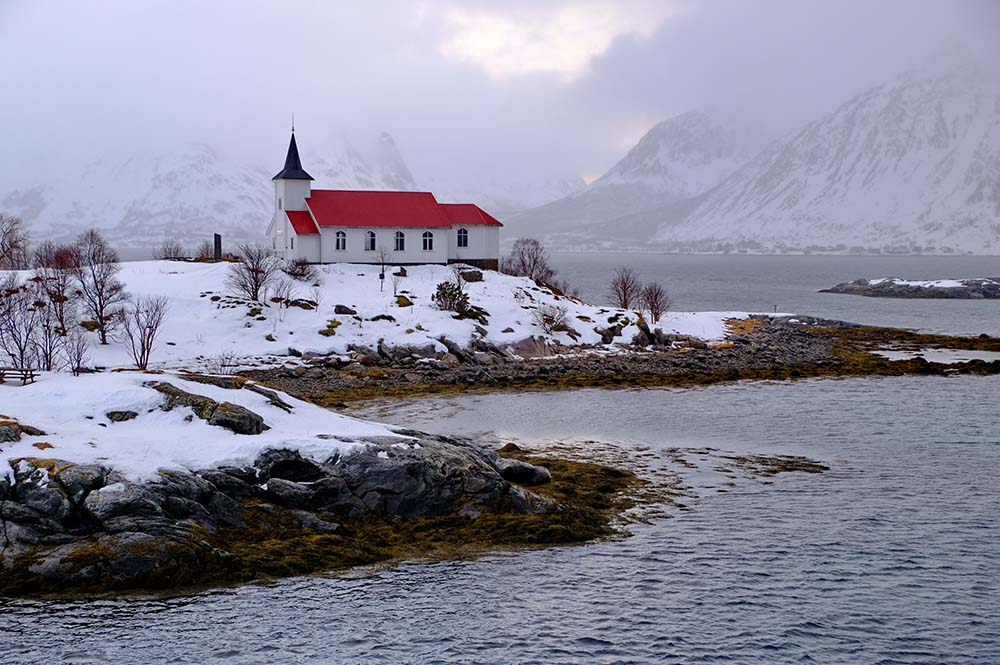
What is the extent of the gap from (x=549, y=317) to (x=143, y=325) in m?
27.0

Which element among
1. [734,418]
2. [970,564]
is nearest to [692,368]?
[734,418]

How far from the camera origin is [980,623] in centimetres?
2014

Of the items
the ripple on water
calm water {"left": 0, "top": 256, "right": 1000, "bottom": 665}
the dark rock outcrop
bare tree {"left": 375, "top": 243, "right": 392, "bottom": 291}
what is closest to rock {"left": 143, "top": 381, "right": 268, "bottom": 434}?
the dark rock outcrop

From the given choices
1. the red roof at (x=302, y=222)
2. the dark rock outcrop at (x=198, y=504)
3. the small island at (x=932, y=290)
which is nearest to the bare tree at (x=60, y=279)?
the red roof at (x=302, y=222)

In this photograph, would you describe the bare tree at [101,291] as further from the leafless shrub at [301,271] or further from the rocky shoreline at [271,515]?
the rocky shoreline at [271,515]

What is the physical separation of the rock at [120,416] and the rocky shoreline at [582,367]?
17983 millimetres

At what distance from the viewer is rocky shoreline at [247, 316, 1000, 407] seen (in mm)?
51594

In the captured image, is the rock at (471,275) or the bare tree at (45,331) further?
the rock at (471,275)

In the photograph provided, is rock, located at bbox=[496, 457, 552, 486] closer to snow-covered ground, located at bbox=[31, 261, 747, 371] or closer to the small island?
snow-covered ground, located at bbox=[31, 261, 747, 371]

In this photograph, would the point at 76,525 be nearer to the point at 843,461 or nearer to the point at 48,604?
the point at 48,604

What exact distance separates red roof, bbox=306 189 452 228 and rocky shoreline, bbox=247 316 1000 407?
20.6 meters

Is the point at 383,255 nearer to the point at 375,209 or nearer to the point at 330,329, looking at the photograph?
the point at 375,209

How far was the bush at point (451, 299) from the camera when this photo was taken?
6625 centimetres

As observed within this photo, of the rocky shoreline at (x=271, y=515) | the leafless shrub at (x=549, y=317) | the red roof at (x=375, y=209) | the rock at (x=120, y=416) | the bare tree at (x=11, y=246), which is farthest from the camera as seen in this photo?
the red roof at (x=375, y=209)
